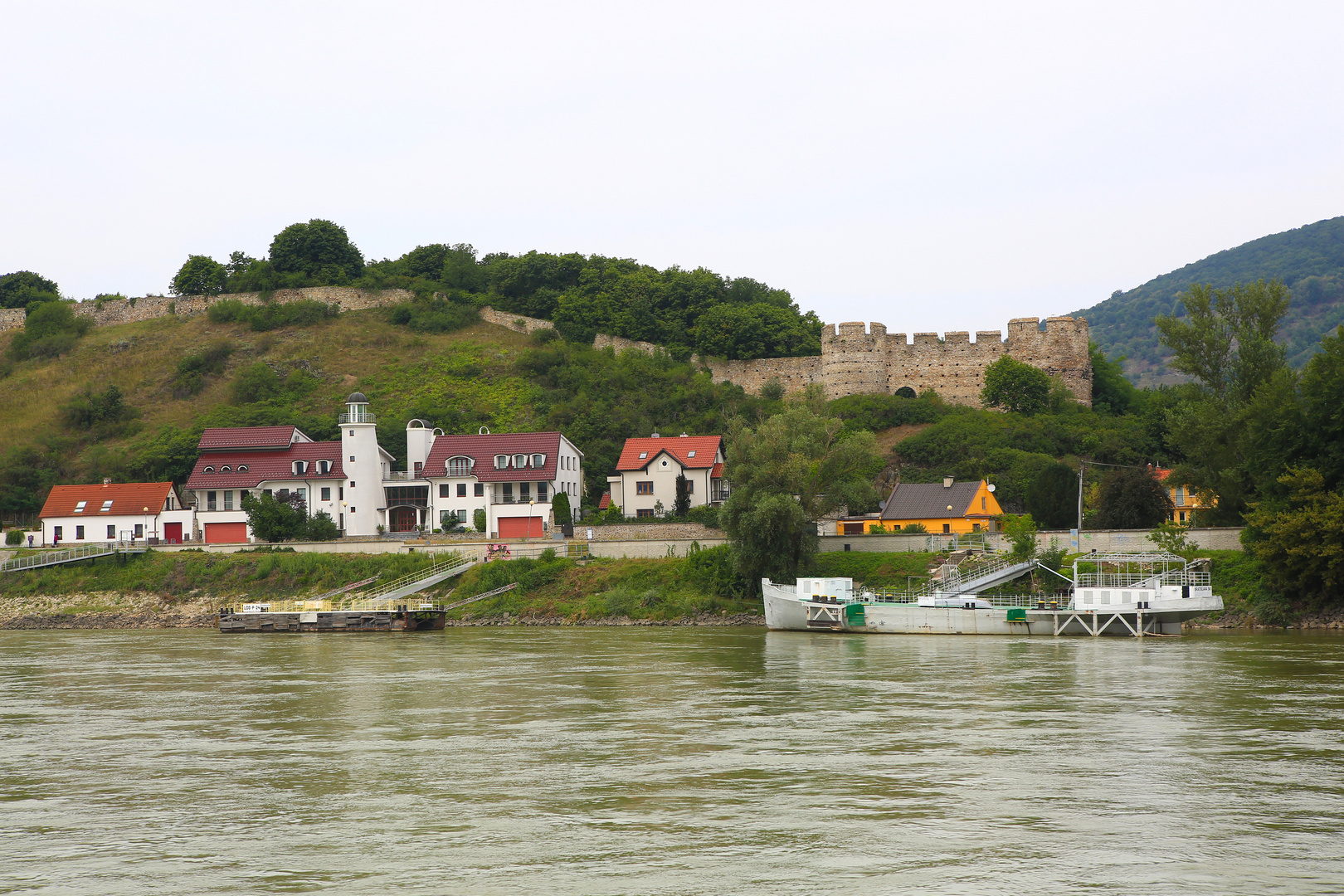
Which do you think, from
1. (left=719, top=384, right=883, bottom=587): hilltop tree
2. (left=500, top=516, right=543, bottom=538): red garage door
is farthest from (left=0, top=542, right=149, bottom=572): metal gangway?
(left=719, top=384, right=883, bottom=587): hilltop tree

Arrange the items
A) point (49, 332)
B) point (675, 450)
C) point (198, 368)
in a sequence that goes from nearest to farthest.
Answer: point (675, 450)
point (198, 368)
point (49, 332)

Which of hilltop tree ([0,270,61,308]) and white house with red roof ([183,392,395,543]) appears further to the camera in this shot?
hilltop tree ([0,270,61,308])

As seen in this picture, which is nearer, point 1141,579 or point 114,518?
point 1141,579

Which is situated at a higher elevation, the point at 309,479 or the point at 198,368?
the point at 198,368

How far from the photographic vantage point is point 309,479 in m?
60.6

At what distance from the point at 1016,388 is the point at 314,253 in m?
57.9

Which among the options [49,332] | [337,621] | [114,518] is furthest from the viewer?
[49,332]

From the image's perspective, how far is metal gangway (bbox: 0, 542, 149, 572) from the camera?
55156 mm

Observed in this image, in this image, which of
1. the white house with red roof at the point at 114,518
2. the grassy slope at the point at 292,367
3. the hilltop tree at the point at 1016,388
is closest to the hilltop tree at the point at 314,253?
the grassy slope at the point at 292,367

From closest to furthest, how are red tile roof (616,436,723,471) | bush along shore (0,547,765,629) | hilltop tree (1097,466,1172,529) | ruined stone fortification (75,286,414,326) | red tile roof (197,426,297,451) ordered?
1. bush along shore (0,547,765,629)
2. hilltop tree (1097,466,1172,529)
3. red tile roof (616,436,723,471)
4. red tile roof (197,426,297,451)
5. ruined stone fortification (75,286,414,326)

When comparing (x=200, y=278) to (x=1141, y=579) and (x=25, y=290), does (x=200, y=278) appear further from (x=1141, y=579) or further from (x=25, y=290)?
(x=1141, y=579)

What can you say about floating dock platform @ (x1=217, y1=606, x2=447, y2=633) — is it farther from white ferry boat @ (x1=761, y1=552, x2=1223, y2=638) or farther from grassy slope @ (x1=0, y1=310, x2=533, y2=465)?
grassy slope @ (x1=0, y1=310, x2=533, y2=465)

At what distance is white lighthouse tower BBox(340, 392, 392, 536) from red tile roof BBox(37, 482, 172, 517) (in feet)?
30.5

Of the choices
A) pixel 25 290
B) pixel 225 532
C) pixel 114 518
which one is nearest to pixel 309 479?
pixel 225 532
